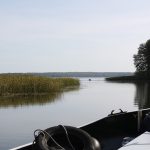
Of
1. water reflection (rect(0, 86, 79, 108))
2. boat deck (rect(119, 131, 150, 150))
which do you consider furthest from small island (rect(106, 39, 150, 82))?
boat deck (rect(119, 131, 150, 150))

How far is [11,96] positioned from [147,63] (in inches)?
2260

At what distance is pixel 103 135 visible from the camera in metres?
9.76

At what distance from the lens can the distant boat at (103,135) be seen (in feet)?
23.4

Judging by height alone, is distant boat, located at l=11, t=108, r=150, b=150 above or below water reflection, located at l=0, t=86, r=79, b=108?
above

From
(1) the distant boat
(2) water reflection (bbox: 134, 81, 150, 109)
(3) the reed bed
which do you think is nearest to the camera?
(1) the distant boat

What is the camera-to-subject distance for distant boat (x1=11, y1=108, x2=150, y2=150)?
7.12m

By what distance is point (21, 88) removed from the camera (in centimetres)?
3052

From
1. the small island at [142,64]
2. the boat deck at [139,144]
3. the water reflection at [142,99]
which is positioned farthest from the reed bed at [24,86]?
the small island at [142,64]

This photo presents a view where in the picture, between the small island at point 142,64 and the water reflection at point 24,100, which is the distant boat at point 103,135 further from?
the small island at point 142,64

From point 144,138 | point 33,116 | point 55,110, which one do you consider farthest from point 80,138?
point 55,110

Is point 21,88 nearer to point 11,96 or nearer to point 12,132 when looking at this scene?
point 11,96

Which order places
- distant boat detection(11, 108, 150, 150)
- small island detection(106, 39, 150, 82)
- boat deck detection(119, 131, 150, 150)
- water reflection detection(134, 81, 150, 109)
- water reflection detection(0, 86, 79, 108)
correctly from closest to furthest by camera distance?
boat deck detection(119, 131, 150, 150)
distant boat detection(11, 108, 150, 150)
water reflection detection(134, 81, 150, 109)
water reflection detection(0, 86, 79, 108)
small island detection(106, 39, 150, 82)

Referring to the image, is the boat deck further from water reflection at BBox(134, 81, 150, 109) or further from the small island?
the small island

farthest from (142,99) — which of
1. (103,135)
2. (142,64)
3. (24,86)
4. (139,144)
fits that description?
(142,64)
